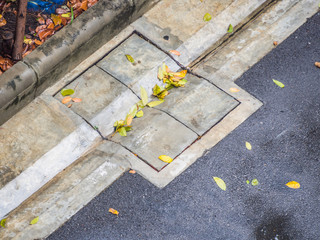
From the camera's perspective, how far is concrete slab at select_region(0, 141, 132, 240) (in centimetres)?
432

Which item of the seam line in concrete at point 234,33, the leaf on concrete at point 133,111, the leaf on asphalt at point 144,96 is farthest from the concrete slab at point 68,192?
the seam line in concrete at point 234,33

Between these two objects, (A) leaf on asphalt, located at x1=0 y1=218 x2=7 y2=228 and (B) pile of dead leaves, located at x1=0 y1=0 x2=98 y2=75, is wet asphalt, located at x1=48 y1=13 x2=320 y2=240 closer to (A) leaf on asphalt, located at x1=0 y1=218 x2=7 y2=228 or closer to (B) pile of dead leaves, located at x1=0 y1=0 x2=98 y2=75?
(A) leaf on asphalt, located at x1=0 y1=218 x2=7 y2=228

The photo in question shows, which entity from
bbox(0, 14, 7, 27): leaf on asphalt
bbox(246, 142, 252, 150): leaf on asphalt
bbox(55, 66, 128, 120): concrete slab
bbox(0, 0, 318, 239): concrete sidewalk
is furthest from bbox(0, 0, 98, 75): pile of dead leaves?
bbox(246, 142, 252, 150): leaf on asphalt

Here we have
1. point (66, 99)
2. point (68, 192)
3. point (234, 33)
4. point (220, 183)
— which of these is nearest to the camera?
point (68, 192)

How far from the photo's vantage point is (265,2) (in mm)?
5855

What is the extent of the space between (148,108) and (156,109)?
0.28ft

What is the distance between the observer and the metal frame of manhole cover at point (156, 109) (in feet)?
15.5

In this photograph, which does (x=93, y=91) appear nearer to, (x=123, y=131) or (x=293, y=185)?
(x=123, y=131)

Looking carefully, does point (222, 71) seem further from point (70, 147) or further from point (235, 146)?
point (70, 147)

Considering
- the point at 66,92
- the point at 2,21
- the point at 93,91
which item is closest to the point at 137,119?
the point at 93,91

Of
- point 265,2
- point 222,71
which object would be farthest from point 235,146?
point 265,2

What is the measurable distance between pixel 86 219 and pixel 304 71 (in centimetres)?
281

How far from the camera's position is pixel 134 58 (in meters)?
5.34

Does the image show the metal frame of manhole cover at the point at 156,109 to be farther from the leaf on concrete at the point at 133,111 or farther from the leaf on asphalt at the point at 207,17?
the leaf on asphalt at the point at 207,17
